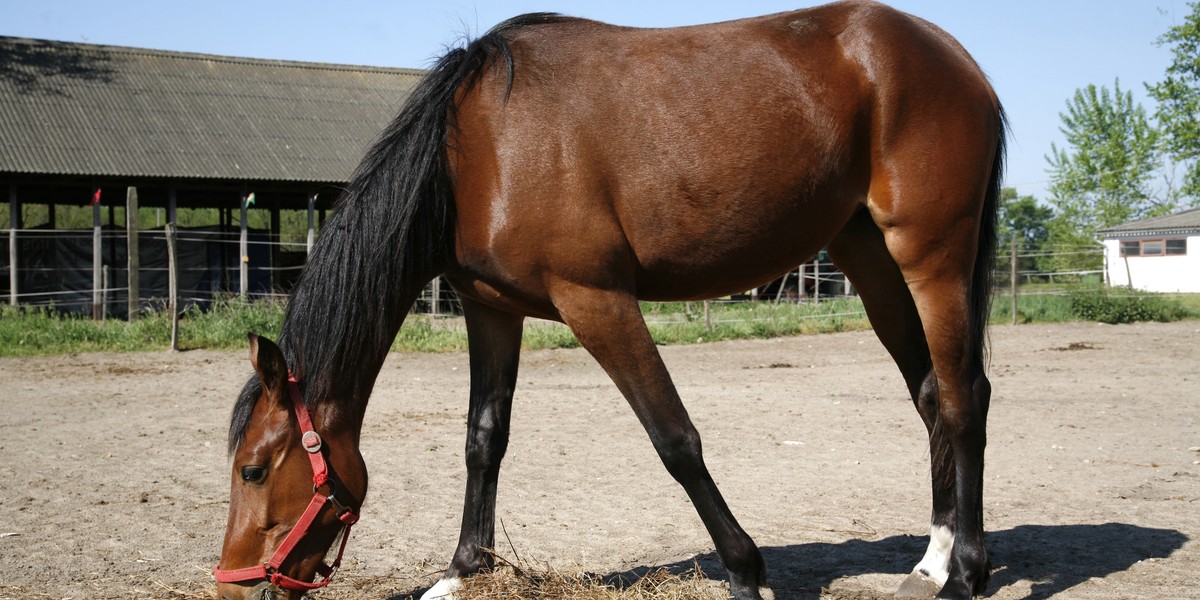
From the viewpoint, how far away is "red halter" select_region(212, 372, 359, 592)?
2.93m

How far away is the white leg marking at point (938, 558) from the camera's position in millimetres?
3816

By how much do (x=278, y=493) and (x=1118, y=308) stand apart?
19194 millimetres

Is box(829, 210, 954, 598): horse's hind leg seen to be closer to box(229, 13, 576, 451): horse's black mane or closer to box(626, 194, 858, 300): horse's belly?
box(626, 194, 858, 300): horse's belly

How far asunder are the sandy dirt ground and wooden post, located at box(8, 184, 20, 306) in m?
7.43

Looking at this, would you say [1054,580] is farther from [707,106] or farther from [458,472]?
[458,472]

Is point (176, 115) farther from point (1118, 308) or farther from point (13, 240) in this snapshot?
point (1118, 308)

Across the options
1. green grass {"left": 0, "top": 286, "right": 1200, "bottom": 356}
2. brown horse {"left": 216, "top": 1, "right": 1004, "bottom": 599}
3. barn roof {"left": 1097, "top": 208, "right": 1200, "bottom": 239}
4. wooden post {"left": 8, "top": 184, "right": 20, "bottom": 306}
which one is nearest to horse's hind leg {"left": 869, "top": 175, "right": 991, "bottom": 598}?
brown horse {"left": 216, "top": 1, "right": 1004, "bottom": 599}

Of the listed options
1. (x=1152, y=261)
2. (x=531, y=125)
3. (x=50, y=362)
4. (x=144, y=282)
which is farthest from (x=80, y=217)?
(x=1152, y=261)

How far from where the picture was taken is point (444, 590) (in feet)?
11.9

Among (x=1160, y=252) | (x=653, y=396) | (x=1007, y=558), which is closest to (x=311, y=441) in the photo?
(x=653, y=396)

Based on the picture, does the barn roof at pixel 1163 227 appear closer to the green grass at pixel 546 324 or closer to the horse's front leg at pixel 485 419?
the green grass at pixel 546 324

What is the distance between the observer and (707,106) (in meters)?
3.38

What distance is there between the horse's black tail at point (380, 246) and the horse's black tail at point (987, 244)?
2.11 metres

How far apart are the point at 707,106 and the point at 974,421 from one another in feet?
5.30
